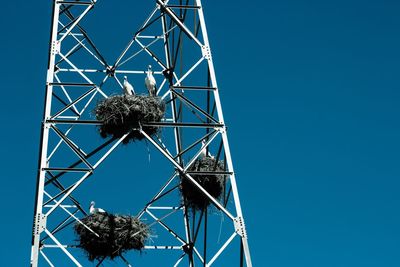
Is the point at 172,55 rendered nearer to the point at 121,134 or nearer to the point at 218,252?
the point at 121,134

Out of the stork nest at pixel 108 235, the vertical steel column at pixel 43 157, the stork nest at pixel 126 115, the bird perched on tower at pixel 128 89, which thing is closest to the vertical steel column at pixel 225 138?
the stork nest at pixel 126 115

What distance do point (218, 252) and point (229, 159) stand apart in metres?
1.46

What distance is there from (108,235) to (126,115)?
1.87m

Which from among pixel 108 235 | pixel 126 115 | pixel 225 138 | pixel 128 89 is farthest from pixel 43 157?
pixel 225 138

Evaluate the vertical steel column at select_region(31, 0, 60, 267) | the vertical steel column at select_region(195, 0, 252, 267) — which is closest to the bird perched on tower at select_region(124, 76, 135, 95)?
the vertical steel column at select_region(31, 0, 60, 267)

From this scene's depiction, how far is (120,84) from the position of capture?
620 inches

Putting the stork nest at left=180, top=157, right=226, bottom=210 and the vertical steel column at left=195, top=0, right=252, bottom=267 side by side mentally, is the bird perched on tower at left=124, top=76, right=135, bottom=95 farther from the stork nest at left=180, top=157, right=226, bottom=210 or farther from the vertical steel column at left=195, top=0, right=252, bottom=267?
the stork nest at left=180, top=157, right=226, bottom=210

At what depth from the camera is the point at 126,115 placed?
1271 cm

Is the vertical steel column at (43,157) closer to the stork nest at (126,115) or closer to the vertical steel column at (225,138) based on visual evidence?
the stork nest at (126,115)

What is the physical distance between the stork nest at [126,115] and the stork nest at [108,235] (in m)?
1.25

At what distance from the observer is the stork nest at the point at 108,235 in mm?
12781

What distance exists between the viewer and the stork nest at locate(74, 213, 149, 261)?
41.9 feet

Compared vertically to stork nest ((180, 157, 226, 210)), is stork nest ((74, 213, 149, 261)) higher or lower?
lower

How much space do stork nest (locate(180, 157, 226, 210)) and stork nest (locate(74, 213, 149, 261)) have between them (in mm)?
1168
